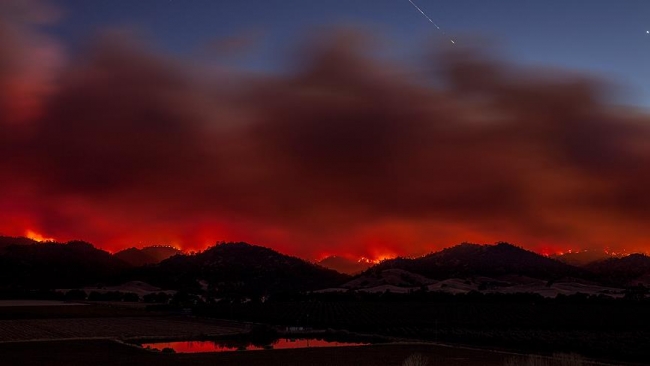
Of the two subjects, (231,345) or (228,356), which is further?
(231,345)

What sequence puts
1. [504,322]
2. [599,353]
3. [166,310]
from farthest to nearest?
1. [166,310]
2. [504,322]
3. [599,353]

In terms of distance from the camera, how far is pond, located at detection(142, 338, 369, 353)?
59969mm

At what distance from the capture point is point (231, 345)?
64.1 metres

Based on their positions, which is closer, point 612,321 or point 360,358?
point 360,358

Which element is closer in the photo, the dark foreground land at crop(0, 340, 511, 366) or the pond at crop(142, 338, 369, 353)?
the dark foreground land at crop(0, 340, 511, 366)

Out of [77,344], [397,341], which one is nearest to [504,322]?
[397,341]

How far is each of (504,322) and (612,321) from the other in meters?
18.8

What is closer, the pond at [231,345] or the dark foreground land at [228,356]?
the dark foreground land at [228,356]

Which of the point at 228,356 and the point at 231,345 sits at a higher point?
the point at 231,345

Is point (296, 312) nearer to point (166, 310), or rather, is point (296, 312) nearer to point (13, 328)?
point (166, 310)

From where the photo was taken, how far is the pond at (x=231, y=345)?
5997 cm

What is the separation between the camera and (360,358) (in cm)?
5181

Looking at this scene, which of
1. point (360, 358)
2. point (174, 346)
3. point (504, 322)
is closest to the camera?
point (360, 358)

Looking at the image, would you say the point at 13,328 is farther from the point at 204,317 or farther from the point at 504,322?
the point at 504,322
